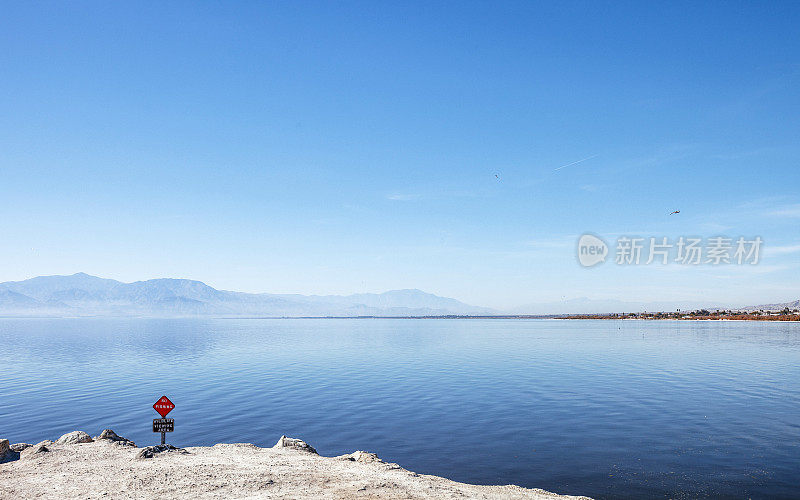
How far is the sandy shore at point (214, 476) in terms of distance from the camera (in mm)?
17422

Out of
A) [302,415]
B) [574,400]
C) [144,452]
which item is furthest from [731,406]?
[144,452]

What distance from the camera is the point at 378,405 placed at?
4012cm

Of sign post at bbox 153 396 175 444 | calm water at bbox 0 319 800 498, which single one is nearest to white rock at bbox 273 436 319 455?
calm water at bbox 0 319 800 498

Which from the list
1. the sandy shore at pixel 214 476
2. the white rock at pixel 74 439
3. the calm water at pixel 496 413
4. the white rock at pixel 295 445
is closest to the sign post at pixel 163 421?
the sandy shore at pixel 214 476

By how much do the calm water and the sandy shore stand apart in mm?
4151

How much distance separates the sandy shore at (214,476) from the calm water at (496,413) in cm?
415

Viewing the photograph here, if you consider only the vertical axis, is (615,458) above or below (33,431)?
above

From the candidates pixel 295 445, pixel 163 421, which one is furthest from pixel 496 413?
pixel 163 421

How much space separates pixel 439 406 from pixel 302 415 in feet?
38.6

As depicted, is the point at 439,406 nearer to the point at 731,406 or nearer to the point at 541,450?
the point at 541,450

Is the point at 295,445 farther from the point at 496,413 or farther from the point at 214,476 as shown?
the point at 496,413

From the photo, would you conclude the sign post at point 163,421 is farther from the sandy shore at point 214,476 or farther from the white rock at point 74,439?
the white rock at point 74,439

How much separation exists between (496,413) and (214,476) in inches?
925

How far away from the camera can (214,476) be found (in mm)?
19312
